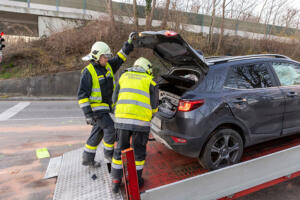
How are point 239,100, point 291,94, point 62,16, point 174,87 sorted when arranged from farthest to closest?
1. point 62,16
2. point 174,87
3. point 291,94
4. point 239,100

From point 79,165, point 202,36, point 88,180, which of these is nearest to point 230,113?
point 88,180

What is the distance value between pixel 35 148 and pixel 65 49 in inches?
471

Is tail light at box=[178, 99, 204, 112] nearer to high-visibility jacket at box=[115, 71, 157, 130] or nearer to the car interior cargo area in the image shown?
the car interior cargo area

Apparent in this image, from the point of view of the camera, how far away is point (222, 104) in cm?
264

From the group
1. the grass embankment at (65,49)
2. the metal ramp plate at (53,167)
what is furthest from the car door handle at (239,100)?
the grass embankment at (65,49)

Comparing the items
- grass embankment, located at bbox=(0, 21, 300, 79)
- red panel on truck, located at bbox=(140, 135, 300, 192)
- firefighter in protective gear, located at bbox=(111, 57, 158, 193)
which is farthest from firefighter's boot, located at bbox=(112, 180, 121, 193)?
grass embankment, located at bbox=(0, 21, 300, 79)

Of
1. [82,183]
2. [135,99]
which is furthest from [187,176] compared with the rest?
[82,183]

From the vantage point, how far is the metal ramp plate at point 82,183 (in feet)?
8.18

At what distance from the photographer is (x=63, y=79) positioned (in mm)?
13336

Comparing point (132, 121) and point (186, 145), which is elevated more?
point (132, 121)

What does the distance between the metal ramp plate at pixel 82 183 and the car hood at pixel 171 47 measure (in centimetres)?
211

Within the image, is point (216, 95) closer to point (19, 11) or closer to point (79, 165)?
point (79, 165)

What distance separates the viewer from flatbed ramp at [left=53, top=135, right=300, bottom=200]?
6.95 ft

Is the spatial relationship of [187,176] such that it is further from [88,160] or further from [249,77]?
[249,77]
